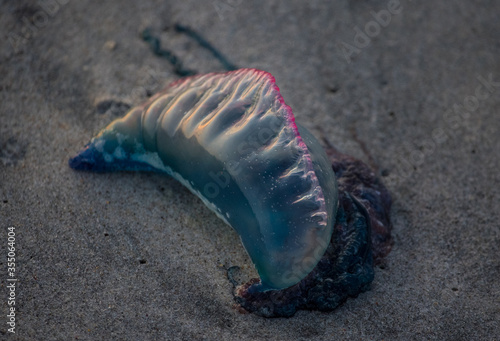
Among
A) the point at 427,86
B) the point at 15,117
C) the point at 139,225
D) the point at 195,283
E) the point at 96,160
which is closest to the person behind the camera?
the point at 195,283

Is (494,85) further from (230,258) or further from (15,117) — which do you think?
(15,117)

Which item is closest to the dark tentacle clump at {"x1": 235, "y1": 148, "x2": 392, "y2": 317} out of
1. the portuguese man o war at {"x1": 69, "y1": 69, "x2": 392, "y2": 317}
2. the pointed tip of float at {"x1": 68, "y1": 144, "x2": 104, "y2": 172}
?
the portuguese man o war at {"x1": 69, "y1": 69, "x2": 392, "y2": 317}

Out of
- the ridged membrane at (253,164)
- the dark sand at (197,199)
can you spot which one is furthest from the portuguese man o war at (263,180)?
the dark sand at (197,199)

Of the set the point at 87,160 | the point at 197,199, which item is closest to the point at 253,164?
the point at 197,199

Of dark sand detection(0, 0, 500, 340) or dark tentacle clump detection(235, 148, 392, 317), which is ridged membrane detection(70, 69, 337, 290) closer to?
dark tentacle clump detection(235, 148, 392, 317)

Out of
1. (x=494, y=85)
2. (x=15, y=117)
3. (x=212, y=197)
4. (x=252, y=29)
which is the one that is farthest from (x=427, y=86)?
(x=15, y=117)

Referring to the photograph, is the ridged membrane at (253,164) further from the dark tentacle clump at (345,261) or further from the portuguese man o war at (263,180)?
the dark tentacle clump at (345,261)

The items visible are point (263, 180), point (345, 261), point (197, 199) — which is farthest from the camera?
point (197, 199)

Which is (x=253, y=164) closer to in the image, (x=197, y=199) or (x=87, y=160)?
(x=197, y=199)
